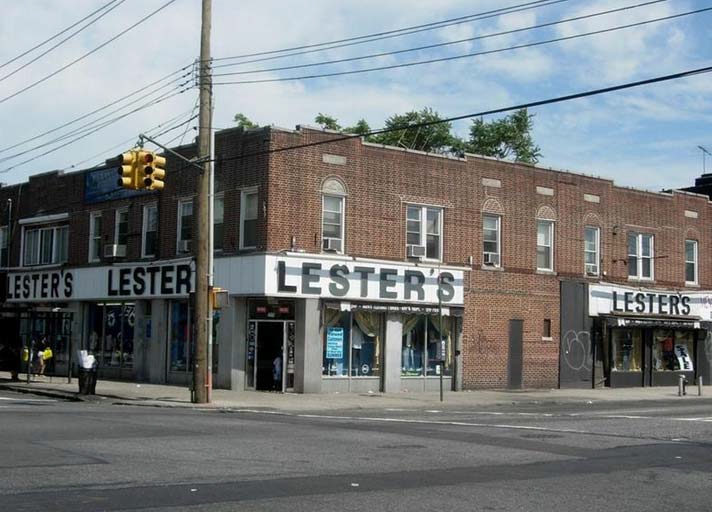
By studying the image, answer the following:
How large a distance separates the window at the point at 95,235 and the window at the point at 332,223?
10580 millimetres

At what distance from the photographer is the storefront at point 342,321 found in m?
29.8

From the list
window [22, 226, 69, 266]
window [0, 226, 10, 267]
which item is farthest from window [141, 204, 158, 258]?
window [0, 226, 10, 267]

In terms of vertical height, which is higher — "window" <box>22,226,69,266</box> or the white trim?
the white trim

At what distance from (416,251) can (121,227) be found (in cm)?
1137

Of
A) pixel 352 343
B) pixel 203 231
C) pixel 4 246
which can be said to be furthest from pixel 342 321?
pixel 4 246

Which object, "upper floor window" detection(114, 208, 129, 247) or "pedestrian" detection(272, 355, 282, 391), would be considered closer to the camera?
"pedestrian" detection(272, 355, 282, 391)

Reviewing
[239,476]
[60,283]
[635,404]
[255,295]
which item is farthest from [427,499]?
[60,283]

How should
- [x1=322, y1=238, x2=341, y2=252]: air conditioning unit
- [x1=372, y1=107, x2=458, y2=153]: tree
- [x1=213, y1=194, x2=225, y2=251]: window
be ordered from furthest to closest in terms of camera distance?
[x1=372, y1=107, x2=458, y2=153]: tree → [x1=213, y1=194, x2=225, y2=251]: window → [x1=322, y1=238, x2=341, y2=252]: air conditioning unit

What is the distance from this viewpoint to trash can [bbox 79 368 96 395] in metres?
27.3

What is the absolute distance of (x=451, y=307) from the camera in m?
33.6

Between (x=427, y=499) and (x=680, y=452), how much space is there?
7067mm

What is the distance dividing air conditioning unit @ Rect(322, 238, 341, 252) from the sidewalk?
15.1 feet

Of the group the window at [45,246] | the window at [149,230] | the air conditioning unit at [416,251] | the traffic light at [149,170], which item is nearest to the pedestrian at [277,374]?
the air conditioning unit at [416,251]

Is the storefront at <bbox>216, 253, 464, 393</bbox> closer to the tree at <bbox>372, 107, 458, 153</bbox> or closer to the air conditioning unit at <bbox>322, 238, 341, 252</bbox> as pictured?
the air conditioning unit at <bbox>322, 238, 341, 252</bbox>
